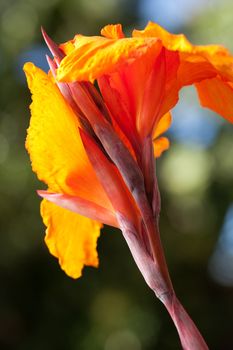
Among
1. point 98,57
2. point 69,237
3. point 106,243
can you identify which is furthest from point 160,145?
point 106,243

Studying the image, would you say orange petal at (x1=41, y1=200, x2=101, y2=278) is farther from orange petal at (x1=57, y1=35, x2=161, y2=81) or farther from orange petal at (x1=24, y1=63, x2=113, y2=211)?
orange petal at (x1=57, y1=35, x2=161, y2=81)

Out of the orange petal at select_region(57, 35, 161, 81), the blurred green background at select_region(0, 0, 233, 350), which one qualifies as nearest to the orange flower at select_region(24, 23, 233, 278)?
the orange petal at select_region(57, 35, 161, 81)

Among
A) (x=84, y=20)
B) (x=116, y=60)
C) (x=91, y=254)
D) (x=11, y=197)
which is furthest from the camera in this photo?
(x=84, y=20)

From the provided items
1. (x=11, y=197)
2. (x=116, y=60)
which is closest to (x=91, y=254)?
(x=116, y=60)

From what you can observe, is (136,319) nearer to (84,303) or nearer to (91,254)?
(84,303)

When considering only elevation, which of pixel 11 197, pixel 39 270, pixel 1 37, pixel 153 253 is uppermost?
pixel 1 37

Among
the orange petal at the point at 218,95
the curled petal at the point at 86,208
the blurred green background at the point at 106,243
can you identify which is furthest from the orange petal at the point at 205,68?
the blurred green background at the point at 106,243

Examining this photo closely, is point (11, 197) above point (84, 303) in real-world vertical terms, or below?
above
